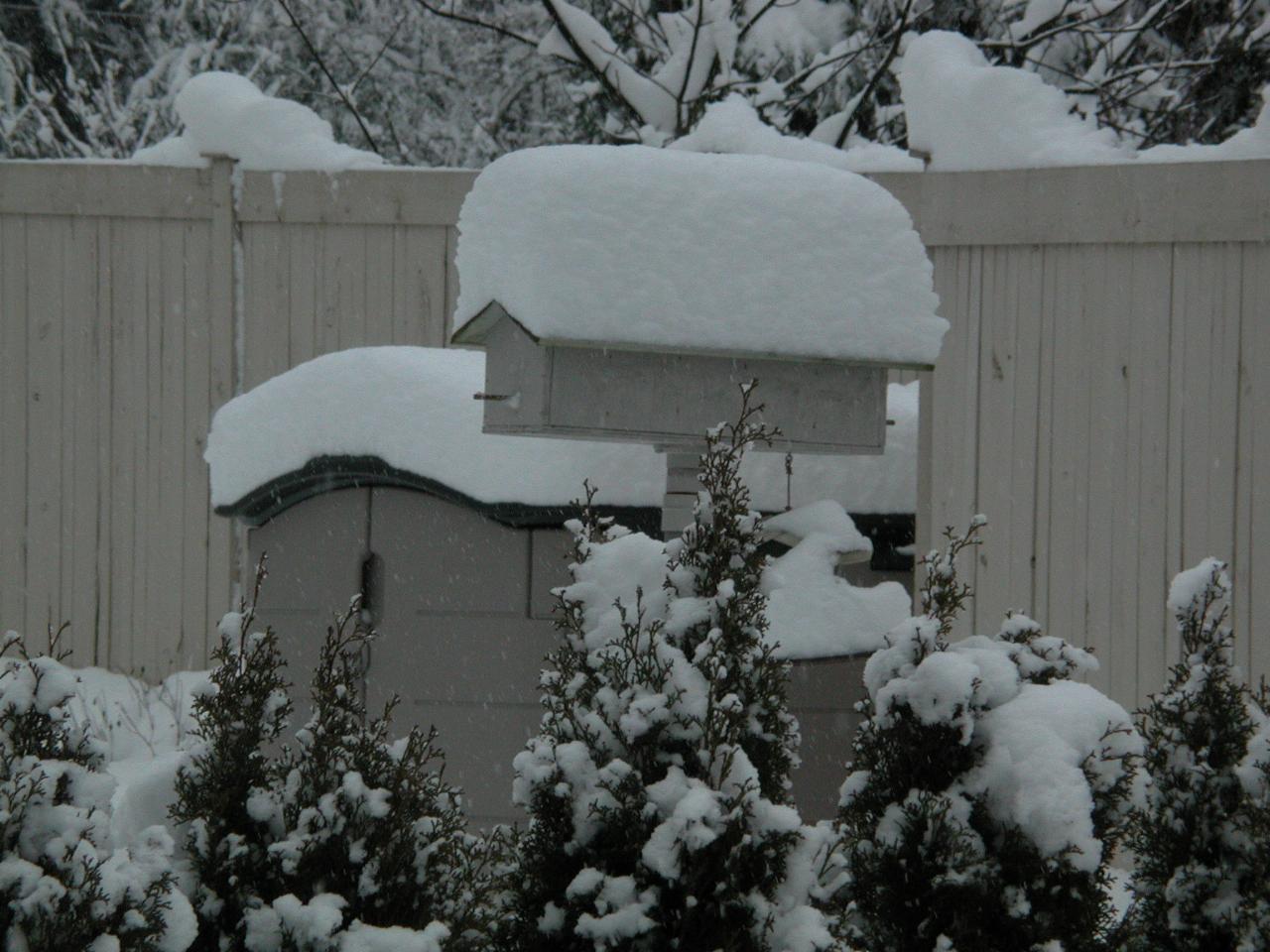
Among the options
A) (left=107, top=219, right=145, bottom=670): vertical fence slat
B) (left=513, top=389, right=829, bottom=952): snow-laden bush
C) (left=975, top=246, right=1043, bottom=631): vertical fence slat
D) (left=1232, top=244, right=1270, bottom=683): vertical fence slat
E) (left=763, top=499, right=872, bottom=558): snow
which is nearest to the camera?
(left=513, top=389, right=829, bottom=952): snow-laden bush

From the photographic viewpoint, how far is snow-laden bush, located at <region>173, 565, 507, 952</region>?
2248mm

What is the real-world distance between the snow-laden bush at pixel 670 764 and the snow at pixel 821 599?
1058 millimetres

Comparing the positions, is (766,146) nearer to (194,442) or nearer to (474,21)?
(474,21)

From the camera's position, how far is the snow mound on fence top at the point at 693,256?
327 centimetres

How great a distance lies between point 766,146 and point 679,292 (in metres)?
2.78

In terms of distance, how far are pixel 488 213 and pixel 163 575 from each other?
3660mm

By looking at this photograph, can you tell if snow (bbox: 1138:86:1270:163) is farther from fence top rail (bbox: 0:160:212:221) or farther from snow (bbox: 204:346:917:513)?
fence top rail (bbox: 0:160:212:221)

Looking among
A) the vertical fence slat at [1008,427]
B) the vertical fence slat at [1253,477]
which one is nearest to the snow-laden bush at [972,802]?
the vertical fence slat at [1253,477]

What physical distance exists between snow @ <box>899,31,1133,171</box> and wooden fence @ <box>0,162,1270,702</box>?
0.47 ft

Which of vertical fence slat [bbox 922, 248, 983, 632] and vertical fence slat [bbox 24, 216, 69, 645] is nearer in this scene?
vertical fence slat [bbox 922, 248, 983, 632]

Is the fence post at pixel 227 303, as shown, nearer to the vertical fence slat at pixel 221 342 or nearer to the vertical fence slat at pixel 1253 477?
the vertical fence slat at pixel 221 342

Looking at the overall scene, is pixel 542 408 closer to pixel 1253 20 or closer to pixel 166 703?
pixel 166 703

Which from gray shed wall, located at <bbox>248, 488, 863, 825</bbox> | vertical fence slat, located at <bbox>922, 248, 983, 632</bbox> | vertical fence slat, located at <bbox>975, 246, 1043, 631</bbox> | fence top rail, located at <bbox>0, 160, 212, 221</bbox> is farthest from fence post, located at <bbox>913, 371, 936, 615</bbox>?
fence top rail, located at <bbox>0, 160, 212, 221</bbox>

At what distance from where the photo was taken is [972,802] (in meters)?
2.41
